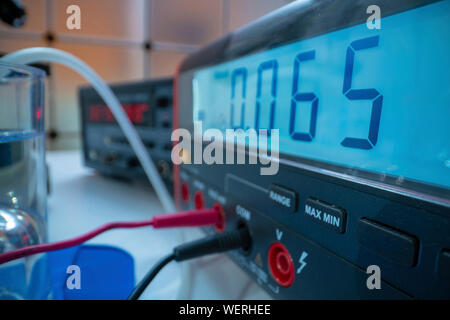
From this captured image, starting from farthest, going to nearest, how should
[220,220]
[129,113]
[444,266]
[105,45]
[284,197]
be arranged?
1. [105,45]
2. [129,113]
3. [220,220]
4. [284,197]
5. [444,266]

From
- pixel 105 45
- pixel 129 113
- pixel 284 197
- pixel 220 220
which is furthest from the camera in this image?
pixel 105 45

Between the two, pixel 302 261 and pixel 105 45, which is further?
pixel 105 45

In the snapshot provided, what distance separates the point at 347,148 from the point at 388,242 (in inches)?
2.6

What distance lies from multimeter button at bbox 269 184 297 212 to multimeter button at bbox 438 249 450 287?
0.35 ft

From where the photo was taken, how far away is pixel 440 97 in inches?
6.2

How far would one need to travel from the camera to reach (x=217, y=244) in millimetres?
302

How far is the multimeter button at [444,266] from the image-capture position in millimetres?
149

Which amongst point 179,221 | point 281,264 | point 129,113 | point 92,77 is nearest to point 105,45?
point 129,113

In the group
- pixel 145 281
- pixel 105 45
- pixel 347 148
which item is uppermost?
pixel 105 45

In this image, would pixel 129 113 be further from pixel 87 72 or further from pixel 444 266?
pixel 444 266

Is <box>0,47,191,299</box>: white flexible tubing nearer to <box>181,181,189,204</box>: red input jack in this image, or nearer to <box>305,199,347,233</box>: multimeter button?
<box>181,181,189,204</box>: red input jack

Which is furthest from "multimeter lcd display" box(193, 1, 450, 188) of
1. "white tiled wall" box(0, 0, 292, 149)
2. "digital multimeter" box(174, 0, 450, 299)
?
"white tiled wall" box(0, 0, 292, 149)

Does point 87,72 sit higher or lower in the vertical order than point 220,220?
higher

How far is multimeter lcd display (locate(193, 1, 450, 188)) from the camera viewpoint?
0.52 feet
